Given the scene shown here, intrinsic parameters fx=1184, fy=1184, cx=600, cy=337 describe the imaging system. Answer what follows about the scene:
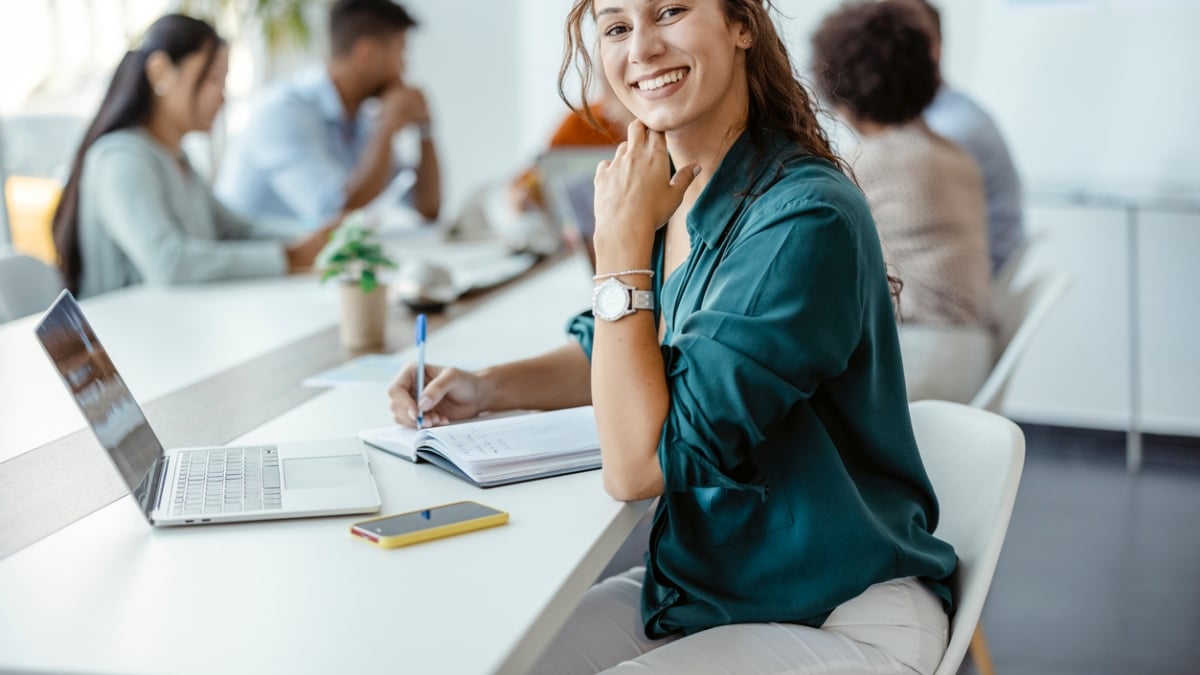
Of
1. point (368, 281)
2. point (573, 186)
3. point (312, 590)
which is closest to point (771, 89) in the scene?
point (312, 590)

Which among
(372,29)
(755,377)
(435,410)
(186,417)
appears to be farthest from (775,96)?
(372,29)

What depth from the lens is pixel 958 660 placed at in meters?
1.25

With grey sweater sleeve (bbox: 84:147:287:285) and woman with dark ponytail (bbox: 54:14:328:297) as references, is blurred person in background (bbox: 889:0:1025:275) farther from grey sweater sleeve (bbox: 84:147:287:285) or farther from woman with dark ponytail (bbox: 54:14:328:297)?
grey sweater sleeve (bbox: 84:147:287:285)

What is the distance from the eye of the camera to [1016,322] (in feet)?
8.12

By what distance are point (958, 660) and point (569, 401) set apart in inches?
25.9

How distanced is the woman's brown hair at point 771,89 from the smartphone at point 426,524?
56 cm

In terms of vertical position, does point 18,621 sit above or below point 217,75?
below

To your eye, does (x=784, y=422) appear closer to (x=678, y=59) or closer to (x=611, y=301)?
(x=611, y=301)

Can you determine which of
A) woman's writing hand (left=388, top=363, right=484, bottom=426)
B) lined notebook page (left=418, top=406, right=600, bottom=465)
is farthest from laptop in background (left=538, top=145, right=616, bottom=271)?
lined notebook page (left=418, top=406, right=600, bottom=465)

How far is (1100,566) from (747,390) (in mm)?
2129

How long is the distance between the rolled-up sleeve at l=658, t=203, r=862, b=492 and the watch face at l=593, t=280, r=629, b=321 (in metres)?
0.08

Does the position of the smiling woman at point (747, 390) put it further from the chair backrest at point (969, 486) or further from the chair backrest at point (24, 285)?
the chair backrest at point (24, 285)

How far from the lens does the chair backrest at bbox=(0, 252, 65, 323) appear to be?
8.09ft

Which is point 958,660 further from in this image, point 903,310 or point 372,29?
point 372,29
